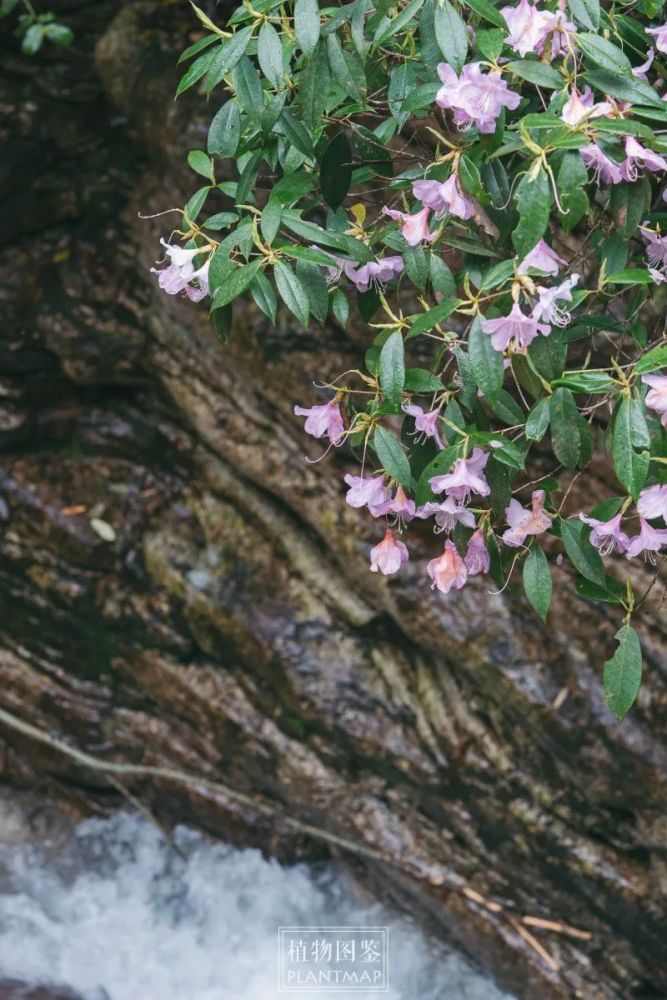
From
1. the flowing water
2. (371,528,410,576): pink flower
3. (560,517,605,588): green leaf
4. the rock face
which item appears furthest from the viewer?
the flowing water

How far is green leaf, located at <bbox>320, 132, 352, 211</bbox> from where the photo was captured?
109cm

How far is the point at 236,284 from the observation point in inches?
39.7

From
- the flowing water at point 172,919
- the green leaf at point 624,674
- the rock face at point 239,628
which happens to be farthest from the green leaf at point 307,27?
the flowing water at point 172,919

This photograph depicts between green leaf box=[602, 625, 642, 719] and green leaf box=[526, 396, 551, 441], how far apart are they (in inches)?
10.2

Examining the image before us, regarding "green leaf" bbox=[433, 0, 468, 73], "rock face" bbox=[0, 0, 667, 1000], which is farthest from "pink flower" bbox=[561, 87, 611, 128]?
"rock face" bbox=[0, 0, 667, 1000]

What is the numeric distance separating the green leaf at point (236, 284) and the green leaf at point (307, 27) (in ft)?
0.75

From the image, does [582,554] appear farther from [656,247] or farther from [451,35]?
[451,35]

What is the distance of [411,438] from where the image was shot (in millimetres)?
1166

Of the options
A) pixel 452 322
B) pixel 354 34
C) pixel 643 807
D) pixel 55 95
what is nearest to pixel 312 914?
pixel 643 807

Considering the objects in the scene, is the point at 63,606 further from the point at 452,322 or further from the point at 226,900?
the point at 452,322

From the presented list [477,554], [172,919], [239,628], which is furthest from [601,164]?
[172,919]

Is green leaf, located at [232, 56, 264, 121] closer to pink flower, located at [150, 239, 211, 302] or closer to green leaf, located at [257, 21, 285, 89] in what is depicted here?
green leaf, located at [257, 21, 285, 89]

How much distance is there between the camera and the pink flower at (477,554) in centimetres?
113

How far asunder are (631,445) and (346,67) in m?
0.51
